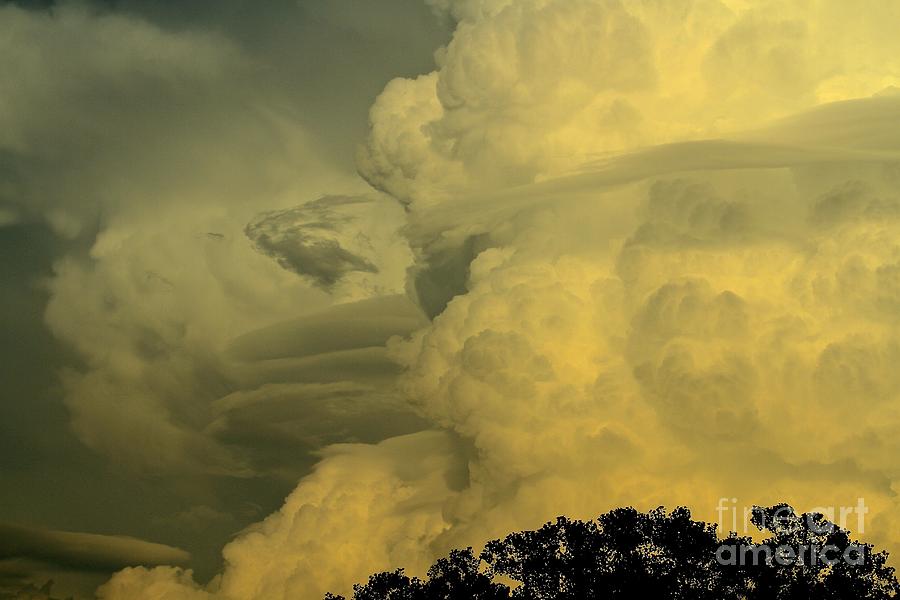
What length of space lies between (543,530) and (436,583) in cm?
744

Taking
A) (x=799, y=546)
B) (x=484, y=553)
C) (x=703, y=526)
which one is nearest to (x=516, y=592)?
(x=484, y=553)

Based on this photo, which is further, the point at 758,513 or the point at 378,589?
the point at 378,589

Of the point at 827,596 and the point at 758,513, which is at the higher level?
the point at 758,513

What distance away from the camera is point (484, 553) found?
6316cm

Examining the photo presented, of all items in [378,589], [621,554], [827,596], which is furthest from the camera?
[378,589]

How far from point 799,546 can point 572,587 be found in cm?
1317

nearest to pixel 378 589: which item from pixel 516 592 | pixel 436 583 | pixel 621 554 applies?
pixel 436 583

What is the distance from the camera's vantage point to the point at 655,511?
6159 centimetres

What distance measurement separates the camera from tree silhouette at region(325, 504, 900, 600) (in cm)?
5753

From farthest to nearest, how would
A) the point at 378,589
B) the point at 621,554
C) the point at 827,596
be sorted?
1. the point at 378,589
2. the point at 621,554
3. the point at 827,596

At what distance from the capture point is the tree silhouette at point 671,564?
2265 inches

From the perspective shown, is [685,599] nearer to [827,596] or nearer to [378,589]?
[827,596]

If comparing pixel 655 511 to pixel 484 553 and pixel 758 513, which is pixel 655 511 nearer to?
pixel 758 513

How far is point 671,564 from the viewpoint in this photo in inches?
2360
